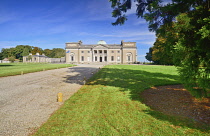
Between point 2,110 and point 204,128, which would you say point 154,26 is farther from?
point 2,110

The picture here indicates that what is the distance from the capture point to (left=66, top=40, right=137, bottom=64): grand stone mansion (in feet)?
224

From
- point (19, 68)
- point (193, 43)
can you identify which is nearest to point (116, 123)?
point (193, 43)

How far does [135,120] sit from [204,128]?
5.76 feet

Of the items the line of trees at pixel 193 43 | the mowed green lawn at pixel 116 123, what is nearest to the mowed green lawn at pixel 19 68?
the mowed green lawn at pixel 116 123

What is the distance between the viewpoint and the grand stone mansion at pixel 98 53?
68.1 m

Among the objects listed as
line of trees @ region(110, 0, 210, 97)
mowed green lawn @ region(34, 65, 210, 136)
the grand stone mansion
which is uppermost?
the grand stone mansion

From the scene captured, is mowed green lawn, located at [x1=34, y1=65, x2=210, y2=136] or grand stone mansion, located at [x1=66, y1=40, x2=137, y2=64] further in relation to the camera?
grand stone mansion, located at [x1=66, y1=40, x2=137, y2=64]

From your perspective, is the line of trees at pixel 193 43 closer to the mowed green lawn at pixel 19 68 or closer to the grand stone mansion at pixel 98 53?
the mowed green lawn at pixel 19 68

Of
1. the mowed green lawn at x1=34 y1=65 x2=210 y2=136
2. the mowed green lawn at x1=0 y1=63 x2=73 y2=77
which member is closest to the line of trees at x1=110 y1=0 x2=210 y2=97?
the mowed green lawn at x1=34 y1=65 x2=210 y2=136

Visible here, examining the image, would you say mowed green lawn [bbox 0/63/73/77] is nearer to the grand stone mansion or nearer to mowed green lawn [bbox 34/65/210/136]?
mowed green lawn [bbox 34/65/210/136]

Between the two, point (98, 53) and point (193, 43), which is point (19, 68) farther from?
point (98, 53)

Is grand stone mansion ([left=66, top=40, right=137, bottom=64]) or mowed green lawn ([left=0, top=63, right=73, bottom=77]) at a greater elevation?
grand stone mansion ([left=66, top=40, right=137, bottom=64])

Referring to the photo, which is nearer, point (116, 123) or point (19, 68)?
point (116, 123)

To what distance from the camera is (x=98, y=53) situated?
236 feet
